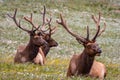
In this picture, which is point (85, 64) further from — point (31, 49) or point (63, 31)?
point (63, 31)

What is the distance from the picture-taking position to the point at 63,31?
44.2m

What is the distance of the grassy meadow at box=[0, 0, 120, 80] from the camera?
65.0 ft

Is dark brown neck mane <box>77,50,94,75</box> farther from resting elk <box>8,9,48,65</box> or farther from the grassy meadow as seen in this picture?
resting elk <box>8,9,48,65</box>

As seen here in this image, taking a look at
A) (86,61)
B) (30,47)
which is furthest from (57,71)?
(30,47)

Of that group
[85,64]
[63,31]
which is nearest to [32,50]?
[85,64]

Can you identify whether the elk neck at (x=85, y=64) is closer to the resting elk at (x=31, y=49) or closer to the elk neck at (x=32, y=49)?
the resting elk at (x=31, y=49)

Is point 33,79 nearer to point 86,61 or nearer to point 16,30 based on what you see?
point 86,61

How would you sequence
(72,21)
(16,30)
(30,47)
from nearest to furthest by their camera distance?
(30,47) → (16,30) → (72,21)

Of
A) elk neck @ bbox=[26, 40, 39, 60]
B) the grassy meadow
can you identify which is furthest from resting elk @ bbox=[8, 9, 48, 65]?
the grassy meadow

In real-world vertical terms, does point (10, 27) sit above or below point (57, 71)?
below

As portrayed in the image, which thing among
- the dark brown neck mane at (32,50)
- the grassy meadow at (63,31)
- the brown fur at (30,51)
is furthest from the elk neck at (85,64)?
the dark brown neck mane at (32,50)

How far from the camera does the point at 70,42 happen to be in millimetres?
33719

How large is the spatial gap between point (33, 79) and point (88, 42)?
345cm

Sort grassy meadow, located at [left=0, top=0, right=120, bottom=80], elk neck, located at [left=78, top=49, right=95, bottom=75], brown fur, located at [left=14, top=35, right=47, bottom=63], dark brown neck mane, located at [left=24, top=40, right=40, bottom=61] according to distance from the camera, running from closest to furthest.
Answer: elk neck, located at [left=78, top=49, right=95, bottom=75]
grassy meadow, located at [left=0, top=0, right=120, bottom=80]
brown fur, located at [left=14, top=35, right=47, bottom=63]
dark brown neck mane, located at [left=24, top=40, right=40, bottom=61]
